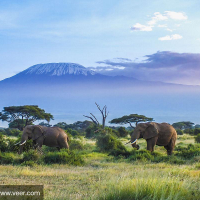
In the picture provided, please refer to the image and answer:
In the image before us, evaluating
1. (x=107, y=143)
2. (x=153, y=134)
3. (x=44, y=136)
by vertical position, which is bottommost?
(x=107, y=143)

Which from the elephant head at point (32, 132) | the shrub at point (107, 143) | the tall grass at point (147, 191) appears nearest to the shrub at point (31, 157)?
the elephant head at point (32, 132)

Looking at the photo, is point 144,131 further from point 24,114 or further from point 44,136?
point 24,114

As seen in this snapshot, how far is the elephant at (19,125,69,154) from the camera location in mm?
16219

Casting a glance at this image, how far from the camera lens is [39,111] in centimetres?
4934

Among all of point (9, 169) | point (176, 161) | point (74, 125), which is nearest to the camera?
point (9, 169)

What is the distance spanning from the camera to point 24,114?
49.1 meters

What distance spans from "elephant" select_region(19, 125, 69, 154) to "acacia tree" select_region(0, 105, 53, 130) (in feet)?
103

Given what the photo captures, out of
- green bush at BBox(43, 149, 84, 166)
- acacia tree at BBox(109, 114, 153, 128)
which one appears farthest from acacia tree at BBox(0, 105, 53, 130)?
green bush at BBox(43, 149, 84, 166)

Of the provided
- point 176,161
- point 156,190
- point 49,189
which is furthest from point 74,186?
point 176,161

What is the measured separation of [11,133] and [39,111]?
9183mm

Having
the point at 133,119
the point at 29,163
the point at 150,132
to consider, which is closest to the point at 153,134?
the point at 150,132

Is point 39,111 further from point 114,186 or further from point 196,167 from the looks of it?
point 114,186

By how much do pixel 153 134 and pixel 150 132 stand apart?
0.21 m

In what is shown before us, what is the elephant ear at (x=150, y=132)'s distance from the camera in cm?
1642
